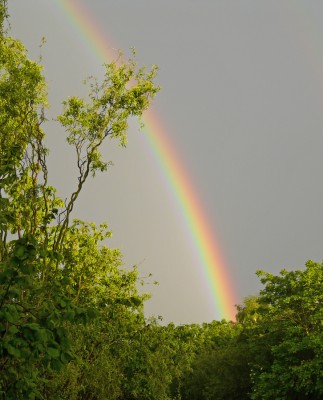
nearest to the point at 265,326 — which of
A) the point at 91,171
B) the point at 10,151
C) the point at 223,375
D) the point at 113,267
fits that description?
the point at 223,375

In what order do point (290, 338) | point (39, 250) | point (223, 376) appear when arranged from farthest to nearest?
point (223, 376), point (290, 338), point (39, 250)

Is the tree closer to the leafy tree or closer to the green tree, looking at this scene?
the green tree

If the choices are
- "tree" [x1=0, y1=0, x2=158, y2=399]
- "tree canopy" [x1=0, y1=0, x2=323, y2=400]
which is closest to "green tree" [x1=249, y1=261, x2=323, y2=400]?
"tree canopy" [x1=0, y1=0, x2=323, y2=400]

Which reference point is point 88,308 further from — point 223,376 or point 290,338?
point 223,376

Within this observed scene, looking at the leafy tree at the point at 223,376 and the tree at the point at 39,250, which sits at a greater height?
the leafy tree at the point at 223,376

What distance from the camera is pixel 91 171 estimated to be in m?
14.9

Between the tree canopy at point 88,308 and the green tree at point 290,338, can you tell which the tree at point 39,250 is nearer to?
the tree canopy at point 88,308

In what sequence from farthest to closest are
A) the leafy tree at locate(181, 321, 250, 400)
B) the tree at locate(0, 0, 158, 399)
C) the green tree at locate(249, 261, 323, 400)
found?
the leafy tree at locate(181, 321, 250, 400)
the green tree at locate(249, 261, 323, 400)
the tree at locate(0, 0, 158, 399)

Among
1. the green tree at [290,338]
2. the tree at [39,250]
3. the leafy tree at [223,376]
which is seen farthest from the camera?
the leafy tree at [223,376]

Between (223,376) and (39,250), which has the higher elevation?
(223,376)

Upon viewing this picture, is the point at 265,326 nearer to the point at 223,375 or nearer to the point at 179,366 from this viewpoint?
the point at 223,375

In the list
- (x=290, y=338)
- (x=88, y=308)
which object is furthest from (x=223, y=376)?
(x=88, y=308)

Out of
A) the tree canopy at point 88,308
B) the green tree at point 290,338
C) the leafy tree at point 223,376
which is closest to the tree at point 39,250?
the tree canopy at point 88,308

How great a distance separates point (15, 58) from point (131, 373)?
17.0 meters
